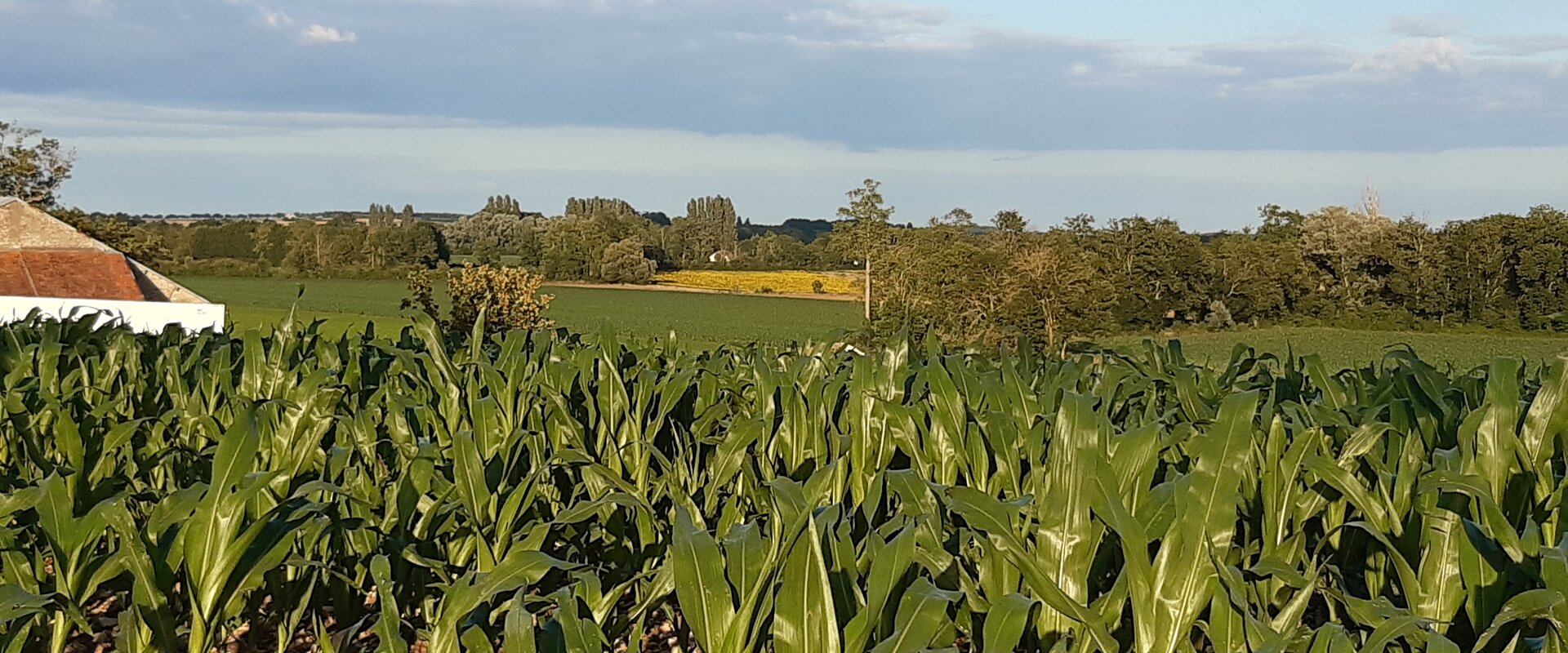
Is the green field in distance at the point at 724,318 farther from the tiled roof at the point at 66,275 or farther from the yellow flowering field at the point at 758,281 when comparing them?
the tiled roof at the point at 66,275

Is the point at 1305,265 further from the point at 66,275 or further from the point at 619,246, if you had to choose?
the point at 66,275

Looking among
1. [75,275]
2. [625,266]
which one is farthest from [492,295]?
[625,266]

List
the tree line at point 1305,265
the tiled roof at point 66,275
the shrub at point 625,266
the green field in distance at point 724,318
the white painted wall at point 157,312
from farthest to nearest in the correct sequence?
the shrub at point 625,266, the green field in distance at point 724,318, the tree line at point 1305,265, the tiled roof at point 66,275, the white painted wall at point 157,312

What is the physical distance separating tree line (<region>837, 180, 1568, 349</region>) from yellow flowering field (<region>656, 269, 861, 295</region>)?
1566 centimetres

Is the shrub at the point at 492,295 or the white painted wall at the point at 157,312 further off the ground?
the white painted wall at the point at 157,312

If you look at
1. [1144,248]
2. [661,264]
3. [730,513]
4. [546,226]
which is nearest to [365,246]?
[546,226]

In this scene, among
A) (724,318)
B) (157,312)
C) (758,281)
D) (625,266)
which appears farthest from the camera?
(625,266)

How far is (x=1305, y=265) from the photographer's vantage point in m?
59.5

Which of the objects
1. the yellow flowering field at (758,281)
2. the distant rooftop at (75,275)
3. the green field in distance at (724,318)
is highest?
the distant rooftop at (75,275)

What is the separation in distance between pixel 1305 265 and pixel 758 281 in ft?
101

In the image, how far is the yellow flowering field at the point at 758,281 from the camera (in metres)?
68.1

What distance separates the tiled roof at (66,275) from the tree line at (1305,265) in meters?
22.4

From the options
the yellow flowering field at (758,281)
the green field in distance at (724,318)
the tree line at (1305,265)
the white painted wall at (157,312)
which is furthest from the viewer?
the yellow flowering field at (758,281)

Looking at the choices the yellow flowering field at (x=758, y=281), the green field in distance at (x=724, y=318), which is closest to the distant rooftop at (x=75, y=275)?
the green field in distance at (x=724, y=318)
